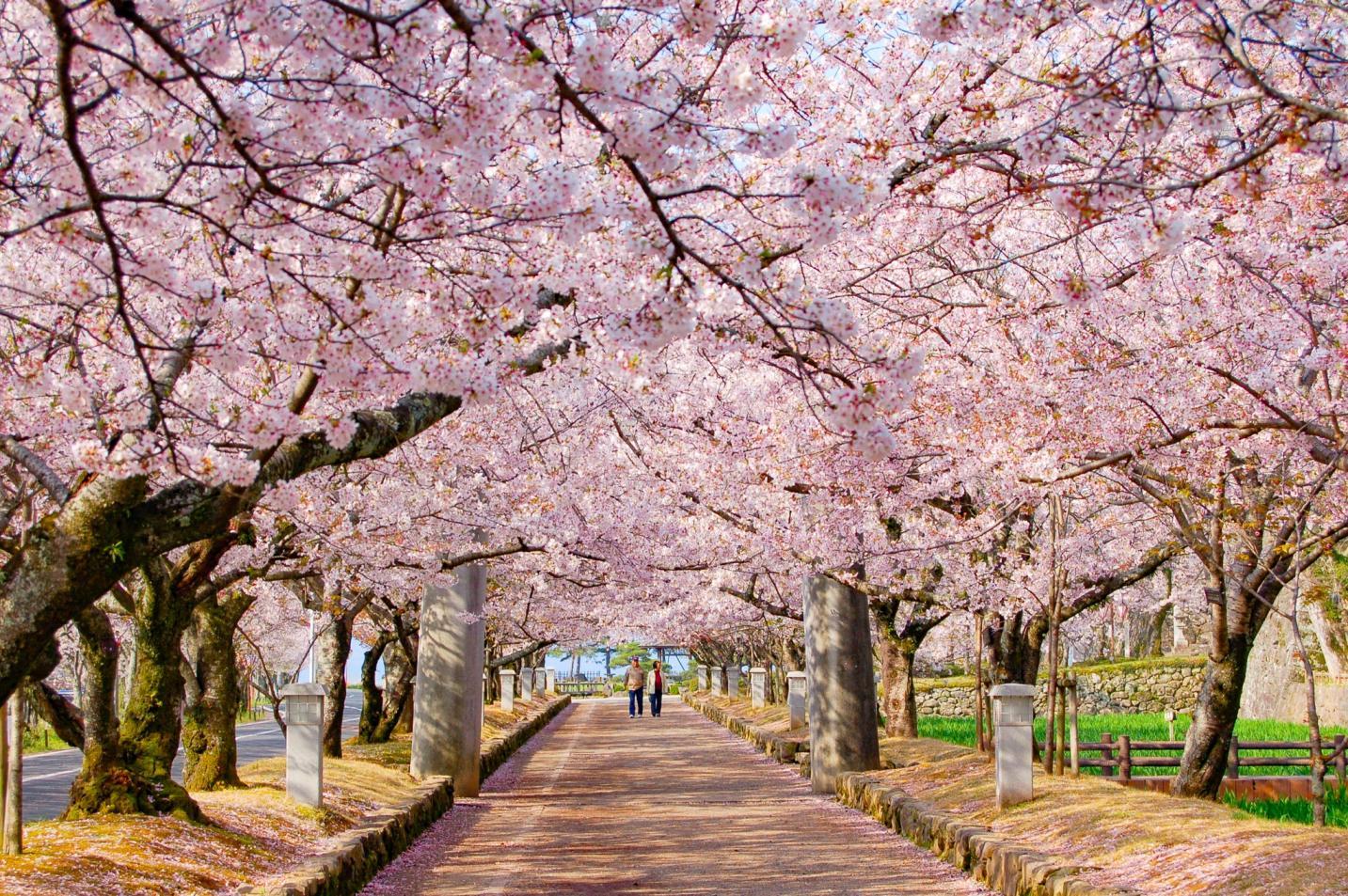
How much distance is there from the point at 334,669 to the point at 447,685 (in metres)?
3.16

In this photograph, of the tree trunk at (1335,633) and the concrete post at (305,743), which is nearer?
the concrete post at (305,743)

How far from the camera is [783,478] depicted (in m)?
12.8

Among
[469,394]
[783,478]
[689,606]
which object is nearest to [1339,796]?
[783,478]

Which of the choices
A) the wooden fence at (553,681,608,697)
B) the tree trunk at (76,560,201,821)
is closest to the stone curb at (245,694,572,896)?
the tree trunk at (76,560,201,821)

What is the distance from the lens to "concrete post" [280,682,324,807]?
10.7m

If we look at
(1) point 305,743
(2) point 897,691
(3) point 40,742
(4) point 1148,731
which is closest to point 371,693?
(2) point 897,691

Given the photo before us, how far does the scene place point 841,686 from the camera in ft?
49.1

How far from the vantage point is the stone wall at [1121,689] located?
35500 mm

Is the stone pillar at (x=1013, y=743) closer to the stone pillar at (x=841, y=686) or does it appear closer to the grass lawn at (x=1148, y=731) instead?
the stone pillar at (x=841, y=686)

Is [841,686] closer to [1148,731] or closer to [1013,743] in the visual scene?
[1013,743]

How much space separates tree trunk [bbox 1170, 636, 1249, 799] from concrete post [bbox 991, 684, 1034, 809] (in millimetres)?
1849

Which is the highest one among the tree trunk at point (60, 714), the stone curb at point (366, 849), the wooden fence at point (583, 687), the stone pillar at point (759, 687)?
the tree trunk at point (60, 714)

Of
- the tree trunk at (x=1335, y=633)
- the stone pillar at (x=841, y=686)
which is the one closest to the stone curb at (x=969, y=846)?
the stone pillar at (x=841, y=686)

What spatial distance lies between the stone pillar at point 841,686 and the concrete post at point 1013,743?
417 centimetres
